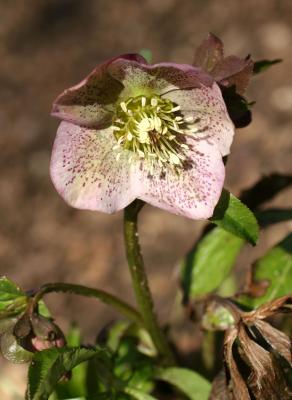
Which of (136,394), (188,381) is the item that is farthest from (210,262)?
(136,394)

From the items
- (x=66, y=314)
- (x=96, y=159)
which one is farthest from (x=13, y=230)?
(x=96, y=159)

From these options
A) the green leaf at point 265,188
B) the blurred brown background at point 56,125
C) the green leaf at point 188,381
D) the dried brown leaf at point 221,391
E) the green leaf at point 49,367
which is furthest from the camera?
the blurred brown background at point 56,125

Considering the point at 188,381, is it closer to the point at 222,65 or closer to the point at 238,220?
the point at 238,220

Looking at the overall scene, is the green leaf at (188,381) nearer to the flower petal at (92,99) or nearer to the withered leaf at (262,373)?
the withered leaf at (262,373)

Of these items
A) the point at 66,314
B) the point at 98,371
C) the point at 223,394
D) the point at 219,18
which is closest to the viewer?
the point at 223,394

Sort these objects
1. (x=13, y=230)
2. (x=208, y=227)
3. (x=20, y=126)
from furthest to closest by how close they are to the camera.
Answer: (x=20, y=126), (x=13, y=230), (x=208, y=227)

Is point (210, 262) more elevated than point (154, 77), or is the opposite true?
point (154, 77)

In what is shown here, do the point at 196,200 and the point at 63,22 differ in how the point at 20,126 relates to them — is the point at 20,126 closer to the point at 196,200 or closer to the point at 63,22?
the point at 63,22

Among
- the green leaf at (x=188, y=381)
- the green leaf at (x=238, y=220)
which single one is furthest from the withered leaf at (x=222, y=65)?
the green leaf at (x=188, y=381)
